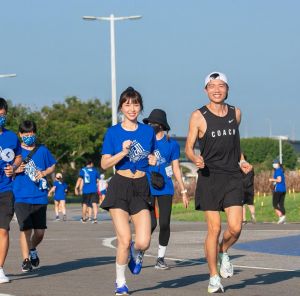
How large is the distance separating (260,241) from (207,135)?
9.48 m

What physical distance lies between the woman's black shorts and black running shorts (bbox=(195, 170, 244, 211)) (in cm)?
57

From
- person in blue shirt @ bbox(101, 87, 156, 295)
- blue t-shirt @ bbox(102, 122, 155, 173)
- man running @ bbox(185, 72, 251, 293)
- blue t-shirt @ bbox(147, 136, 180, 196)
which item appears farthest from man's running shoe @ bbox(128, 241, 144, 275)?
blue t-shirt @ bbox(147, 136, 180, 196)

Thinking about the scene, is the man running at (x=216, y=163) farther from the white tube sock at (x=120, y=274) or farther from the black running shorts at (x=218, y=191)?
the white tube sock at (x=120, y=274)

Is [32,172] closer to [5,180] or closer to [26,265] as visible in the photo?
[26,265]

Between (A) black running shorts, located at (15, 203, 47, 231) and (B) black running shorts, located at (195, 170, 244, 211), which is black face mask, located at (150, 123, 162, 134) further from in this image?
(B) black running shorts, located at (195, 170, 244, 211)

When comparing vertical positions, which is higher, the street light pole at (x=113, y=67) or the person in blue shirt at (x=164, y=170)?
the street light pole at (x=113, y=67)

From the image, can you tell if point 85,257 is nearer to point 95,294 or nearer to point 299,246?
point 299,246

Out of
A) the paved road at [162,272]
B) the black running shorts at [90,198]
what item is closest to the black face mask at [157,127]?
the paved road at [162,272]

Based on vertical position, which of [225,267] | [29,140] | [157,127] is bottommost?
[225,267]

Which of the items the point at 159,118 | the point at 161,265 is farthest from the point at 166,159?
the point at 161,265

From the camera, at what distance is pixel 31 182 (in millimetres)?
14008

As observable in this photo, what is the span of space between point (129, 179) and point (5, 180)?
2.13 m

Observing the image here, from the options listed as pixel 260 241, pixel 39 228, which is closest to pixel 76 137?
pixel 260 241

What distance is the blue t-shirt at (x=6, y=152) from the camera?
486 inches
